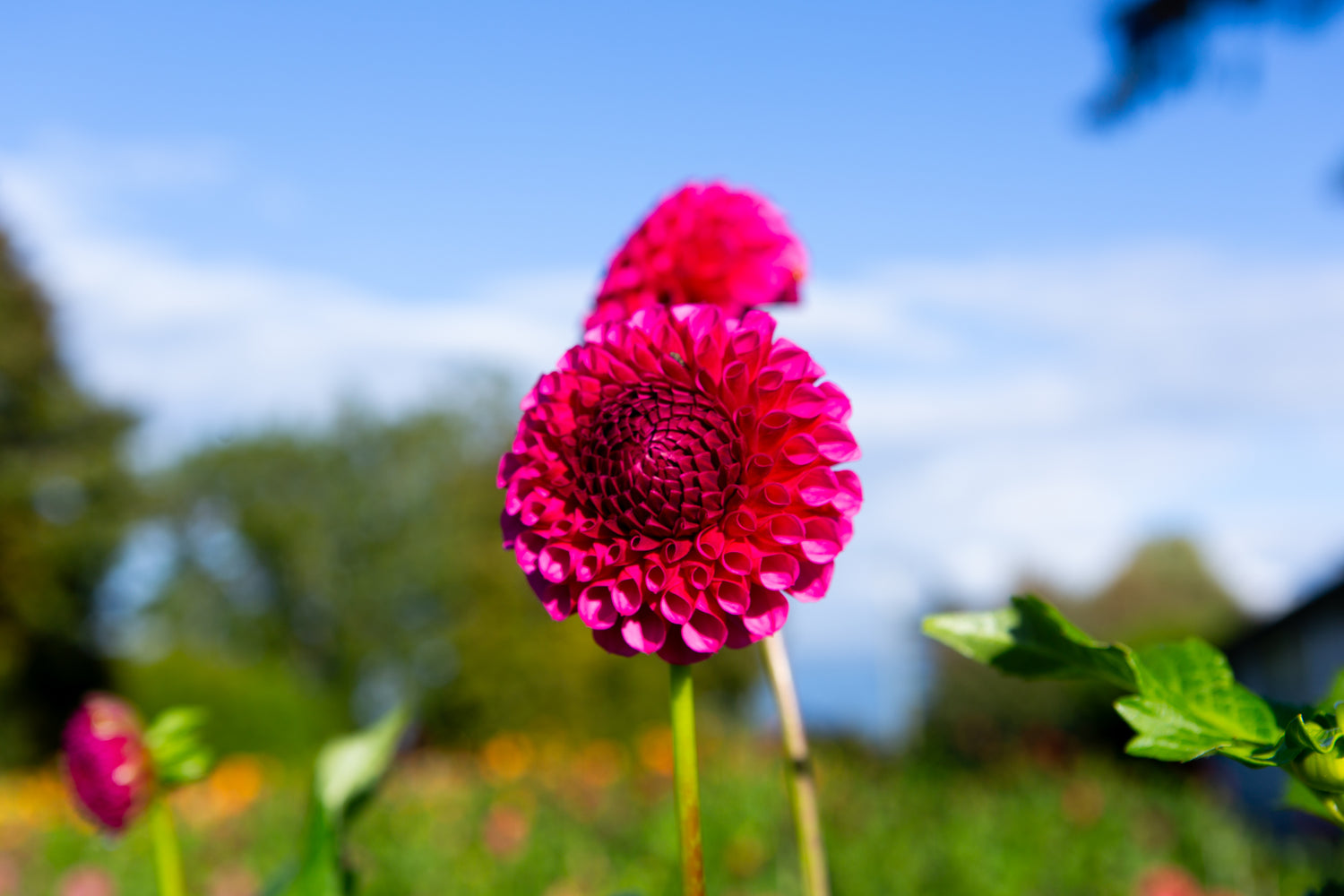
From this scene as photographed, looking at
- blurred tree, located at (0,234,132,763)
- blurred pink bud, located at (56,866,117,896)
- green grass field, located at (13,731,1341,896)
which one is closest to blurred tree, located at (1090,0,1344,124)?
green grass field, located at (13,731,1341,896)

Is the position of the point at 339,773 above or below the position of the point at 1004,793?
below

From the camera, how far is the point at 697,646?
2.35 ft

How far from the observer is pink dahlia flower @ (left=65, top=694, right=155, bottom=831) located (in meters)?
1.30

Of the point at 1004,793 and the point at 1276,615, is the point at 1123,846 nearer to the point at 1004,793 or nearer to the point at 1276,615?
the point at 1004,793

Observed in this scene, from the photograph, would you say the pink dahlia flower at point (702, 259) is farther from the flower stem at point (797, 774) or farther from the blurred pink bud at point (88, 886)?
the blurred pink bud at point (88, 886)

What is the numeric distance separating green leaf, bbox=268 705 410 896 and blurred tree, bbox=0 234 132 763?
17.1 meters

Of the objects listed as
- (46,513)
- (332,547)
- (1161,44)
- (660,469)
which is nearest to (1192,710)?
(660,469)

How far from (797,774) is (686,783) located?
0.78 ft

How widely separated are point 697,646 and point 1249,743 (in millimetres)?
385

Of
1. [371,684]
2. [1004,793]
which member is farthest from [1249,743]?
[371,684]

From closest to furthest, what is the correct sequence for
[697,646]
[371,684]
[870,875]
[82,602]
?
1. [697,646]
2. [870,875]
3. [82,602]
4. [371,684]

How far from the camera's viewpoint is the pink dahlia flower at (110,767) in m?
1.30

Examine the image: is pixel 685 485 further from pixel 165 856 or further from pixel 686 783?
pixel 165 856

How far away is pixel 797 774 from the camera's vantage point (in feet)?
3.01
